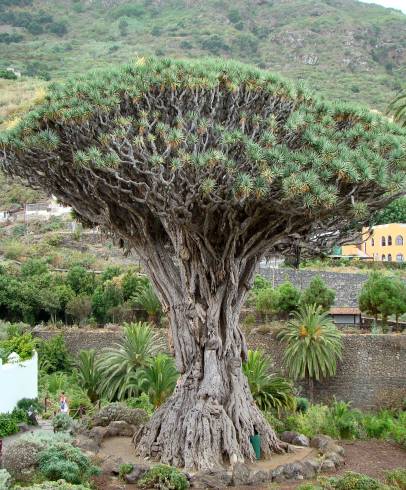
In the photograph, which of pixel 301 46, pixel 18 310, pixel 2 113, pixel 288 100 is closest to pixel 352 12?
pixel 301 46

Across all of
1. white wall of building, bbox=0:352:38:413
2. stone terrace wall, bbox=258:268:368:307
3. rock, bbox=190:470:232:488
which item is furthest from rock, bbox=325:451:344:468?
stone terrace wall, bbox=258:268:368:307

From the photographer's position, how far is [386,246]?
137 ft

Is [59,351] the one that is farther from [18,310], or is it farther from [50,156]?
[50,156]

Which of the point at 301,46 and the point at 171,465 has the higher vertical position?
the point at 301,46

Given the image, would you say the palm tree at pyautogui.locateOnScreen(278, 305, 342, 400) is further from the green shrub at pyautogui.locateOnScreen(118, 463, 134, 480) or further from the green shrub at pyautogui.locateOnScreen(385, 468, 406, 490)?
the green shrub at pyautogui.locateOnScreen(118, 463, 134, 480)

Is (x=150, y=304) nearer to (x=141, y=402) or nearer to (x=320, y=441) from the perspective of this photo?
(x=141, y=402)

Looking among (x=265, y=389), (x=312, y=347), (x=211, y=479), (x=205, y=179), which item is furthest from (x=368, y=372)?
(x=205, y=179)

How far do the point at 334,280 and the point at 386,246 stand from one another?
909 centimetres

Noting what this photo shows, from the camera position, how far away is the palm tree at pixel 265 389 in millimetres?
19188

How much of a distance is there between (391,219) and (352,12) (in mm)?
53930

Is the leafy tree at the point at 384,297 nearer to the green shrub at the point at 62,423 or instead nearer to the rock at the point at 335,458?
the rock at the point at 335,458

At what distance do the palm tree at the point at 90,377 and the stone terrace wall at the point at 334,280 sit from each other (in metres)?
12.9

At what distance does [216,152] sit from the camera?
12477 mm

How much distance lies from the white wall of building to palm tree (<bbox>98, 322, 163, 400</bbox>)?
3.14 meters
